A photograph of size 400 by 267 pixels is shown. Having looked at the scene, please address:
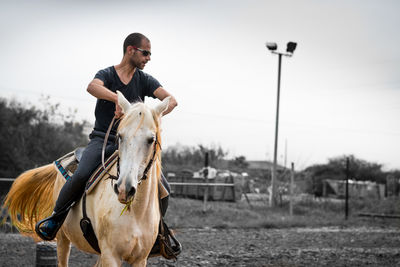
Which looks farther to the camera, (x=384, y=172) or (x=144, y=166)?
(x=384, y=172)

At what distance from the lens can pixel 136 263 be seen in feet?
11.7

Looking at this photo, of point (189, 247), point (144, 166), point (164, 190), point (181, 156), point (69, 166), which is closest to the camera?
point (144, 166)

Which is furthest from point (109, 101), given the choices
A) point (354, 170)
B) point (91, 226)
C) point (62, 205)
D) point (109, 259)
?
point (354, 170)

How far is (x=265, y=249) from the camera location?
9633 mm

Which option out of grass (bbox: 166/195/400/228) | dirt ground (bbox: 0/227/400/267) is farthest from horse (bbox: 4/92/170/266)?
grass (bbox: 166/195/400/228)

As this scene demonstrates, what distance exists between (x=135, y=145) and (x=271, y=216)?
14920mm

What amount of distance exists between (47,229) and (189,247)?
18.1 feet

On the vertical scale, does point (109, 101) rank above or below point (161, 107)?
above

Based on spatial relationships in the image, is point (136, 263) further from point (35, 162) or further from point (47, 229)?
point (35, 162)

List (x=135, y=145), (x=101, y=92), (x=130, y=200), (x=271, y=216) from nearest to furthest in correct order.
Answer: (x=135, y=145) < (x=130, y=200) < (x=101, y=92) < (x=271, y=216)

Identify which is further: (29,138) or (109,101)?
(29,138)

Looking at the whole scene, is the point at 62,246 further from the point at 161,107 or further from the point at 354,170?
the point at 354,170

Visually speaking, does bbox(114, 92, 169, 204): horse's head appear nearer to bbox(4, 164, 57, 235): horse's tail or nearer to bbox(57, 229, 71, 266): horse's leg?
bbox(57, 229, 71, 266): horse's leg

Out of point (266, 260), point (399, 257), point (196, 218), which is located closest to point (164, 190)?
point (266, 260)
